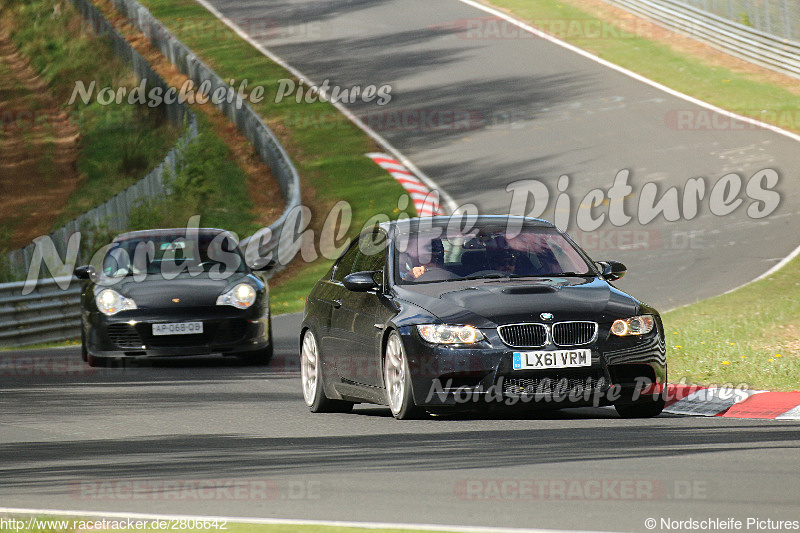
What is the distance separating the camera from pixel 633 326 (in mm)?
10242

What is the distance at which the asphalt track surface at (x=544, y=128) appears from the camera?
945 inches

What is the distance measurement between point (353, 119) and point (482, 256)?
27115 mm

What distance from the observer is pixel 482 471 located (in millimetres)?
8031

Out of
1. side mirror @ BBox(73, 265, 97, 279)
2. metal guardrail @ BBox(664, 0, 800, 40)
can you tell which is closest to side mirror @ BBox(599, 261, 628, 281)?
side mirror @ BBox(73, 265, 97, 279)

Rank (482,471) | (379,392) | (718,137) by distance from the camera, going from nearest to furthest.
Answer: (482,471) < (379,392) < (718,137)

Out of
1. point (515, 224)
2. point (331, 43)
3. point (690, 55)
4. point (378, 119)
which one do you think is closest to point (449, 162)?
point (378, 119)

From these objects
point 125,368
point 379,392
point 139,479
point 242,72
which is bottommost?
point 242,72

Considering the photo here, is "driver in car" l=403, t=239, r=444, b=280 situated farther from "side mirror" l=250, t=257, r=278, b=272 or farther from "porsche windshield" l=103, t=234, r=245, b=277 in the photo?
"porsche windshield" l=103, t=234, r=245, b=277

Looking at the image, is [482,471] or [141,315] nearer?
[482,471]

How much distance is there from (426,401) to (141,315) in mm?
6670

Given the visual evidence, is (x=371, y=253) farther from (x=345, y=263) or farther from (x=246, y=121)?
(x=246, y=121)

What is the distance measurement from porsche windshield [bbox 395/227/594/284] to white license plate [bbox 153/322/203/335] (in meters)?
5.14

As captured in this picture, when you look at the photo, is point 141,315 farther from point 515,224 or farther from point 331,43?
point 331,43

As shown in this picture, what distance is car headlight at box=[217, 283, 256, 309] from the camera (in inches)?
639
